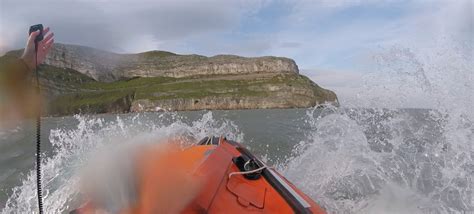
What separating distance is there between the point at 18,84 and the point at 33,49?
0.36 m

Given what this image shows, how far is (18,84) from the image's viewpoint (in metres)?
2.53

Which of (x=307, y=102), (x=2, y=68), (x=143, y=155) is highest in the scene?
(x=2, y=68)

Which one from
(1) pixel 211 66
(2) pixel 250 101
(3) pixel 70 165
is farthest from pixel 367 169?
(1) pixel 211 66

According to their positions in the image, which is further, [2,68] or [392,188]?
[392,188]

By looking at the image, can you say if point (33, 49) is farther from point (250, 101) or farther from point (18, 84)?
point (250, 101)

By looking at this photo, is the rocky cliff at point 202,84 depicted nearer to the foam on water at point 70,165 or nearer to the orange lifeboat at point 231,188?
the foam on water at point 70,165

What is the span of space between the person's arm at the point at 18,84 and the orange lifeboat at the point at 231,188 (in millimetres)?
1338

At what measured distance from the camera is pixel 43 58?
2906 millimetres

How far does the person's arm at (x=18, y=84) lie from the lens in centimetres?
246

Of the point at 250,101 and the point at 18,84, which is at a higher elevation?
the point at 18,84

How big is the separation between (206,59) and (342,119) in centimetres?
16853

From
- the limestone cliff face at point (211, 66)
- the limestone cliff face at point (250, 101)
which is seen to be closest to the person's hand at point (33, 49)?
the limestone cliff face at point (250, 101)

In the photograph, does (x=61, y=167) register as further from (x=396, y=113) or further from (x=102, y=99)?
(x=102, y=99)

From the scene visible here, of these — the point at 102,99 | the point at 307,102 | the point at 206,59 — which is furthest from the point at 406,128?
the point at 206,59
